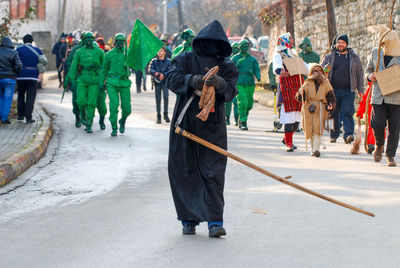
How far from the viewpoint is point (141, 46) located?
15.2 meters

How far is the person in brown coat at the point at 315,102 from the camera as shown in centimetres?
1220

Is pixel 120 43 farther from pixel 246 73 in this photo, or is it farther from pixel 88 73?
pixel 246 73

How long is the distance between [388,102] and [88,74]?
669 centimetres

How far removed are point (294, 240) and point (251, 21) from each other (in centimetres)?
5621

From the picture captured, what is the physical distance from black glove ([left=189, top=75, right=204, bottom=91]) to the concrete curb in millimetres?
3888

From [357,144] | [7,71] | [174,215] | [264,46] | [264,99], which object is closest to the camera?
[174,215]

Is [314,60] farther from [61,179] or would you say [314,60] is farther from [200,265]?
[200,265]

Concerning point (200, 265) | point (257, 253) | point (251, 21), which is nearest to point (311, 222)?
point (257, 253)

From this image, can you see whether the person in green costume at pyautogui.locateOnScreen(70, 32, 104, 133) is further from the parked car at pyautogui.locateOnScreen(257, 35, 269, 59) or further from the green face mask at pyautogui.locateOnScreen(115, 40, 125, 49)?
the parked car at pyautogui.locateOnScreen(257, 35, 269, 59)

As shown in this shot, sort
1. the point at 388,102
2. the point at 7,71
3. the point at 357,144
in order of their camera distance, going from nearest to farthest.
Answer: the point at 388,102
the point at 357,144
the point at 7,71

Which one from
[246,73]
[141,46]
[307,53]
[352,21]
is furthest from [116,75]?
[352,21]

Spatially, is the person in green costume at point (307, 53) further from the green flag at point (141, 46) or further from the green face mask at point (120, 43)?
the green face mask at point (120, 43)

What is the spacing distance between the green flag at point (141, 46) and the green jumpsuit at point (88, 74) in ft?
2.89

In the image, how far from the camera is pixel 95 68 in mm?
15805
